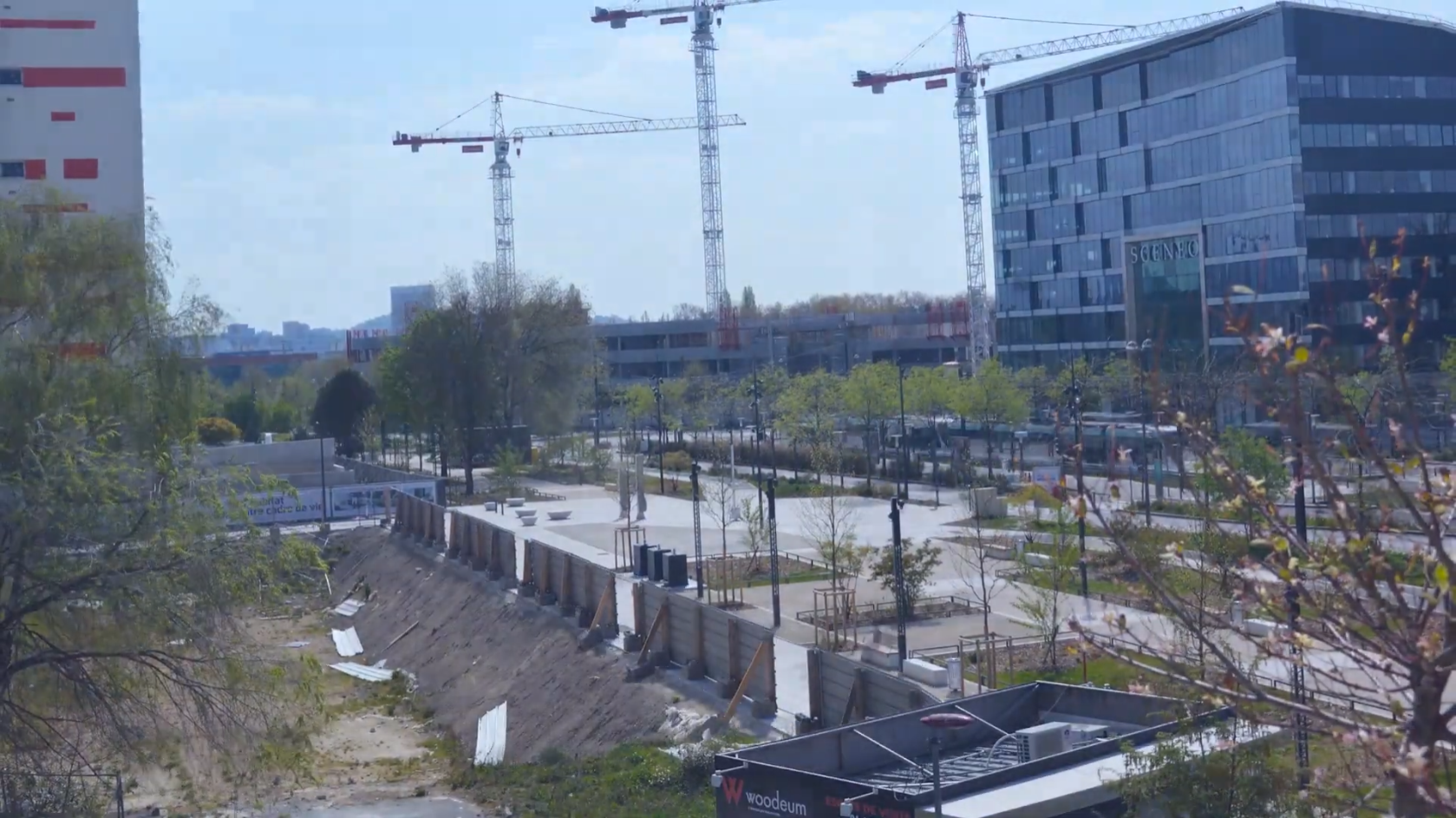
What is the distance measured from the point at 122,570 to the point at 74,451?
1448 millimetres

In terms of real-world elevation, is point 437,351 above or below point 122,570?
above

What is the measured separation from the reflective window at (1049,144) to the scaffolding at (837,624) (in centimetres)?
4078

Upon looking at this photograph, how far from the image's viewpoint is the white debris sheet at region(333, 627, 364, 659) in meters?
31.8

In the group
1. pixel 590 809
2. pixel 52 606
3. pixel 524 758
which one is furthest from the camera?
pixel 524 758

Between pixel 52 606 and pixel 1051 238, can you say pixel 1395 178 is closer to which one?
pixel 1051 238

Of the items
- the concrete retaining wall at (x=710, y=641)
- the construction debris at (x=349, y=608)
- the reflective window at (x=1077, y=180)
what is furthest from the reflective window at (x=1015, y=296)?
the concrete retaining wall at (x=710, y=641)

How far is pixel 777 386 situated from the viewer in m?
61.3

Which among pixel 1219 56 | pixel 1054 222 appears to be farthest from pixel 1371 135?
pixel 1054 222

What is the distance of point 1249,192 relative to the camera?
49312 millimetres

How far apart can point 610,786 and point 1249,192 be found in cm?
4063

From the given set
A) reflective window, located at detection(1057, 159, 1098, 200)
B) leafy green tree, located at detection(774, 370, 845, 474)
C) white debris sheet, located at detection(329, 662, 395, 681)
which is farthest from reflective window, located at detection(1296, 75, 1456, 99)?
white debris sheet, located at detection(329, 662, 395, 681)

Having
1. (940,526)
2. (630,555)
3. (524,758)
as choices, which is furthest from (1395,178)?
(524,758)

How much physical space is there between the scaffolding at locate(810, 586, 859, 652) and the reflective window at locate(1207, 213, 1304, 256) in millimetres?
30558

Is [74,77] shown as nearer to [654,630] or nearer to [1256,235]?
[654,630]
